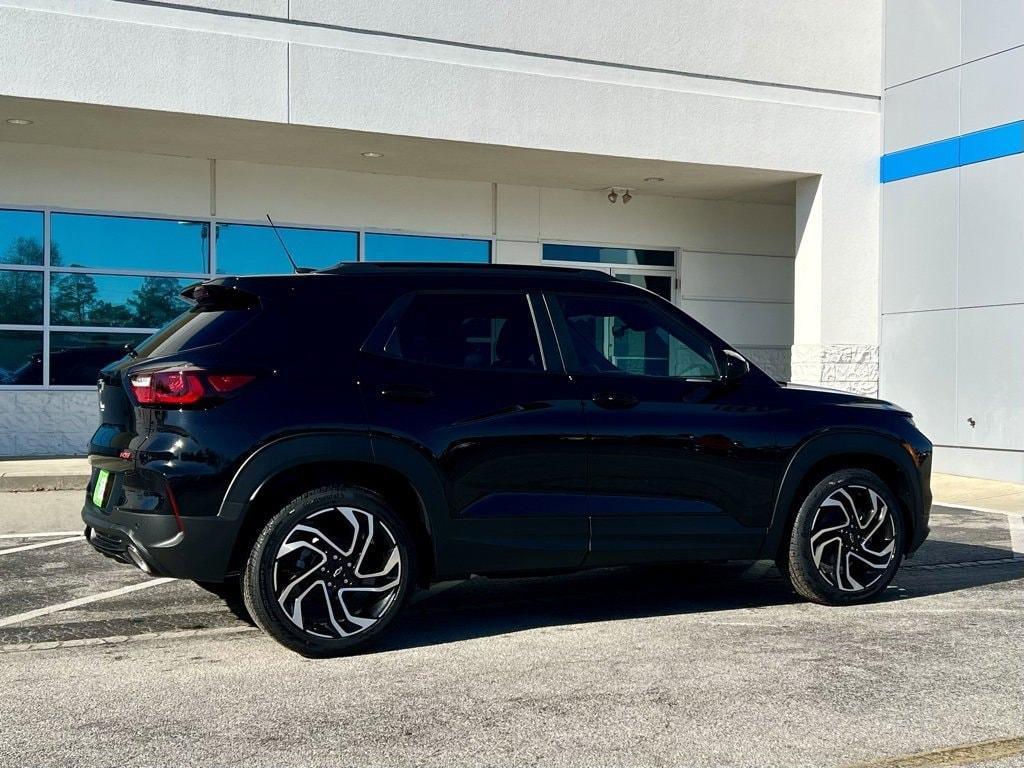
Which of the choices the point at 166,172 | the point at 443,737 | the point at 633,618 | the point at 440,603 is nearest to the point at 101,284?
the point at 166,172

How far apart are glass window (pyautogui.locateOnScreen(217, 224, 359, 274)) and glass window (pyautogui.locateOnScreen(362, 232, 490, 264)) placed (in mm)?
256

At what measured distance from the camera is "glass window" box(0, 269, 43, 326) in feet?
45.7

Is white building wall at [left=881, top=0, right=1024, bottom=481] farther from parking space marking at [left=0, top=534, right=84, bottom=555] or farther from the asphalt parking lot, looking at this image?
parking space marking at [left=0, top=534, right=84, bottom=555]

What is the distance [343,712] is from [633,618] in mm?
2102

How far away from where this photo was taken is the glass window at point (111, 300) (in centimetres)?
1422

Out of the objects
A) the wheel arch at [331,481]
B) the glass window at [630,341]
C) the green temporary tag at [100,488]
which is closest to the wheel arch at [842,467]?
the glass window at [630,341]

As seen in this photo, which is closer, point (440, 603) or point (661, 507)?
point (661, 507)

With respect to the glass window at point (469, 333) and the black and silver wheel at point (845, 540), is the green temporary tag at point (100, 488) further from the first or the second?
the black and silver wheel at point (845, 540)

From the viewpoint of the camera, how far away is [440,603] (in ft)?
21.1

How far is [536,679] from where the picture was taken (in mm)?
4824

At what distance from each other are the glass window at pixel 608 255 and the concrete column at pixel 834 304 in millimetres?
2474

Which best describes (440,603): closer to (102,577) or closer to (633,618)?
(633,618)

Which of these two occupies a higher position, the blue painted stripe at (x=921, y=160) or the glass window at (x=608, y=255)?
the blue painted stripe at (x=921, y=160)

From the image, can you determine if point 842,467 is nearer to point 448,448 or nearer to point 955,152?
point 448,448
